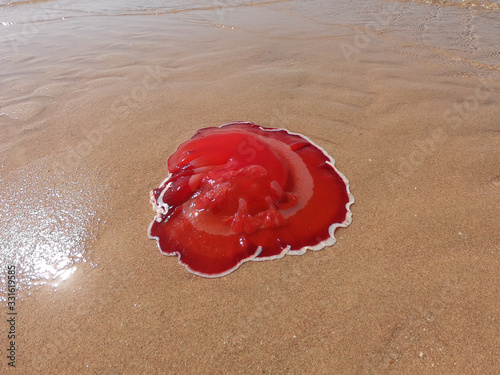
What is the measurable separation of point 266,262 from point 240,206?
0.42m

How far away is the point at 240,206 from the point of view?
210cm

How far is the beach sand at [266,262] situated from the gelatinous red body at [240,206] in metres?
0.10

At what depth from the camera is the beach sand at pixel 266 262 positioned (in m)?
1.65

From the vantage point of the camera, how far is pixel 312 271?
1.98m

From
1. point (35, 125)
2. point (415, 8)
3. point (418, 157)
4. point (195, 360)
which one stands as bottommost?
point (195, 360)

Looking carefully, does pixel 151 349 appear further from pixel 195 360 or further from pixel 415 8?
pixel 415 8

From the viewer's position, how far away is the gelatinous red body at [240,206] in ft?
6.65

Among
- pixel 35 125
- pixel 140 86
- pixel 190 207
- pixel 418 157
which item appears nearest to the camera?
pixel 190 207

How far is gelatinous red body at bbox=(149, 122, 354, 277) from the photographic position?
203 centimetres

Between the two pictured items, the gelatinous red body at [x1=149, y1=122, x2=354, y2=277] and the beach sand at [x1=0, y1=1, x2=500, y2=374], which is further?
the gelatinous red body at [x1=149, y1=122, x2=354, y2=277]

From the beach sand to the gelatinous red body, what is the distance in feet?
0.33

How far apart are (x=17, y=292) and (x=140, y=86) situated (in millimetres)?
3056

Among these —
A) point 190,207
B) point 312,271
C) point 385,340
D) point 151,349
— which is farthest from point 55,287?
point 385,340

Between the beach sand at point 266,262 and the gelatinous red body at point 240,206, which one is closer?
the beach sand at point 266,262
